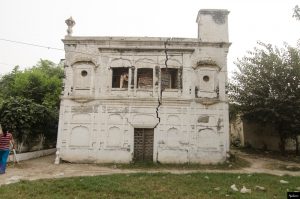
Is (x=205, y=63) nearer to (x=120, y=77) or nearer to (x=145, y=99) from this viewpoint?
(x=145, y=99)

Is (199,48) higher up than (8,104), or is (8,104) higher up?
(199,48)

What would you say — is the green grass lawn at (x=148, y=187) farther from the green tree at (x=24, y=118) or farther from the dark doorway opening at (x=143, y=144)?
the green tree at (x=24, y=118)

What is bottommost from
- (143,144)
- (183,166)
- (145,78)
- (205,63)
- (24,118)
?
(183,166)

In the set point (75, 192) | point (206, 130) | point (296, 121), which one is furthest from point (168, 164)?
point (296, 121)

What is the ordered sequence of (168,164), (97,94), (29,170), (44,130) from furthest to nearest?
(44,130) → (97,94) → (168,164) → (29,170)

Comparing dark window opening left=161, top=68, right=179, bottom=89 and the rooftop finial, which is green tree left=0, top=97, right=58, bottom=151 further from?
dark window opening left=161, top=68, right=179, bottom=89

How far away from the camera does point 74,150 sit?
16.2 meters

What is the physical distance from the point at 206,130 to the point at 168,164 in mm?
3142

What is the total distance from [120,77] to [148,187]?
881cm

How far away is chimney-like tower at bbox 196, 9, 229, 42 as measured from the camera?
17438 mm

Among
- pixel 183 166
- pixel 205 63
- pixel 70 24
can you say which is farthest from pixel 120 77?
pixel 183 166

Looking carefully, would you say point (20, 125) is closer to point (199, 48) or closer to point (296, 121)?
point (199, 48)

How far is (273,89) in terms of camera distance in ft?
59.0

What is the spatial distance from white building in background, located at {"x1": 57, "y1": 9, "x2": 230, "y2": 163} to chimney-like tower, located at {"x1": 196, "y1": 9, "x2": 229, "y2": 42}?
66 mm
